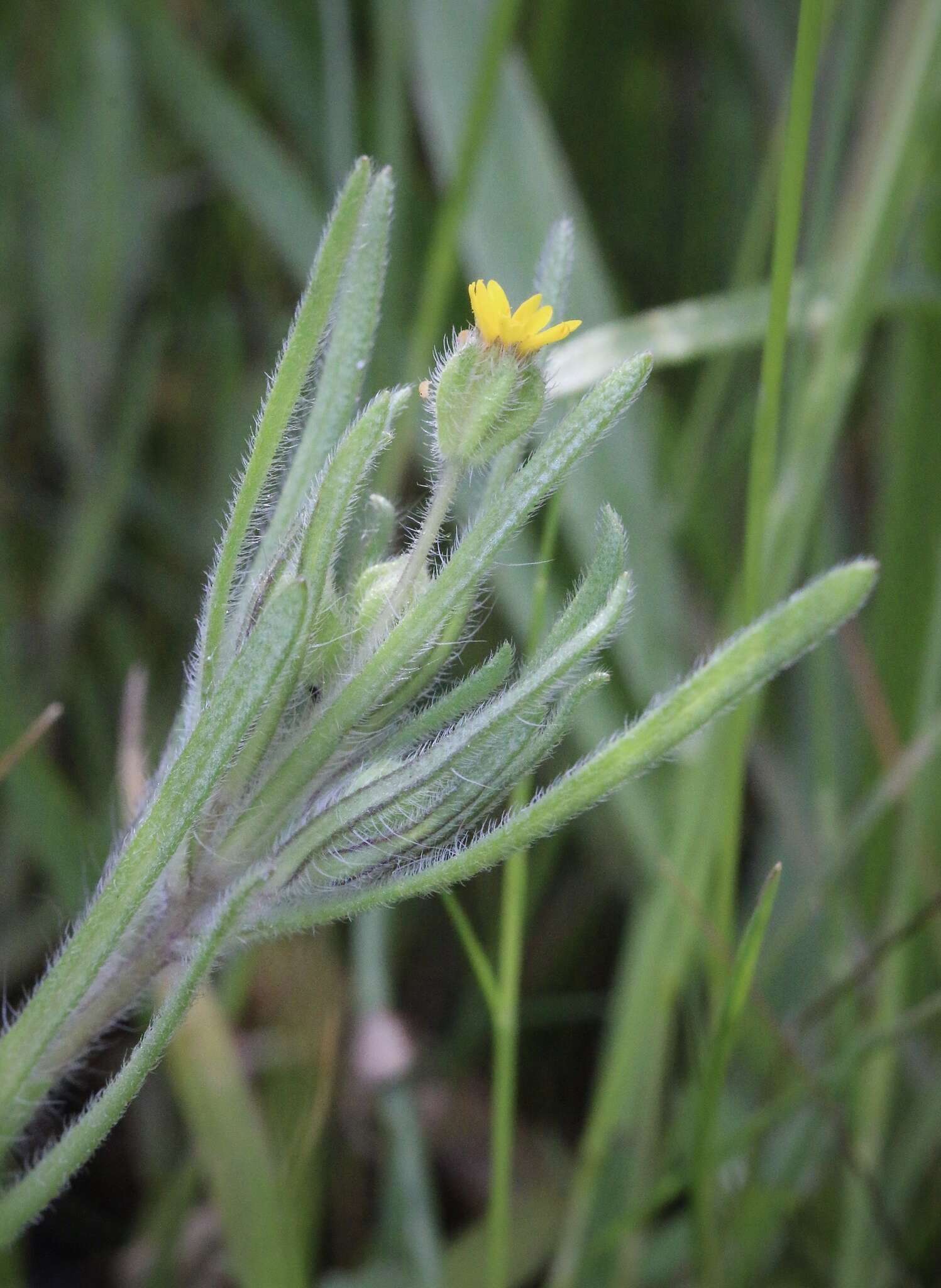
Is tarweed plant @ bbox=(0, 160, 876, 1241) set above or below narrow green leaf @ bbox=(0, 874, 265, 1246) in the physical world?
above

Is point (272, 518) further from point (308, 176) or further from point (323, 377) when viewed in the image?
point (308, 176)

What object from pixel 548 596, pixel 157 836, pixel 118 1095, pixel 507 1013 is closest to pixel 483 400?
pixel 157 836

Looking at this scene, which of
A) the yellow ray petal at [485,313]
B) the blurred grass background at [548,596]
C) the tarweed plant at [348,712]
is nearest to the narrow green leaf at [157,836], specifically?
the tarweed plant at [348,712]

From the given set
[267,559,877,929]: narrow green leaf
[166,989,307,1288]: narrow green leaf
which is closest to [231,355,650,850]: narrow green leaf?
[267,559,877,929]: narrow green leaf

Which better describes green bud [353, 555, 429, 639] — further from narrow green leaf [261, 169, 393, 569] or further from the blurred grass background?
the blurred grass background

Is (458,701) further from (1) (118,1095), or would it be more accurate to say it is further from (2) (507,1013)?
(2) (507,1013)

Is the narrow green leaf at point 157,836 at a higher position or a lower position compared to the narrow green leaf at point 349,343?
lower

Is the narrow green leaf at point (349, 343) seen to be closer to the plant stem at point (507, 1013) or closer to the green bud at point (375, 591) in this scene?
the green bud at point (375, 591)

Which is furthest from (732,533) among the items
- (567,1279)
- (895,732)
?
(567,1279)
